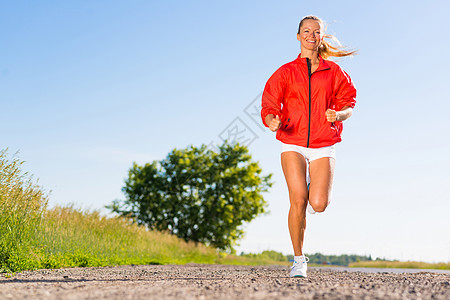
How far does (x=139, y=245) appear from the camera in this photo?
42.7ft

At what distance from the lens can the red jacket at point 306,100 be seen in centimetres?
521

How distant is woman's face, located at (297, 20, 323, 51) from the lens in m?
5.38

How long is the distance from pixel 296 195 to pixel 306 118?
0.95m

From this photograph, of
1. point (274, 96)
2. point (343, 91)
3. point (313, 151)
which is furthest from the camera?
point (343, 91)

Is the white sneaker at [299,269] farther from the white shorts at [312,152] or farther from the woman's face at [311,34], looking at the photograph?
the woman's face at [311,34]

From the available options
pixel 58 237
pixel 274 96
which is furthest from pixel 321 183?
pixel 58 237

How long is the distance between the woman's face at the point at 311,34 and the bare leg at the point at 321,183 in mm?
1445

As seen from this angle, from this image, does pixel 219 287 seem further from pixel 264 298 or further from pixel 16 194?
pixel 16 194

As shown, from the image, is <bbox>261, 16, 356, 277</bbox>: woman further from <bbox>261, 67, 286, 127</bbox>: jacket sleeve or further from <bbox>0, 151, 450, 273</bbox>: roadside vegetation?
<bbox>0, 151, 450, 273</bbox>: roadside vegetation

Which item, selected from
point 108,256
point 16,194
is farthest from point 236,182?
point 16,194

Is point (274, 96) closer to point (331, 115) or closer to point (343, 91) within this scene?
point (331, 115)

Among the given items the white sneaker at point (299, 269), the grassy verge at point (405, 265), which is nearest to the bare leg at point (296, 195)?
the white sneaker at point (299, 269)

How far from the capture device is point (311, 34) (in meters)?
5.38

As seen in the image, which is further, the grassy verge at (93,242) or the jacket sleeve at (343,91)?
the grassy verge at (93,242)
